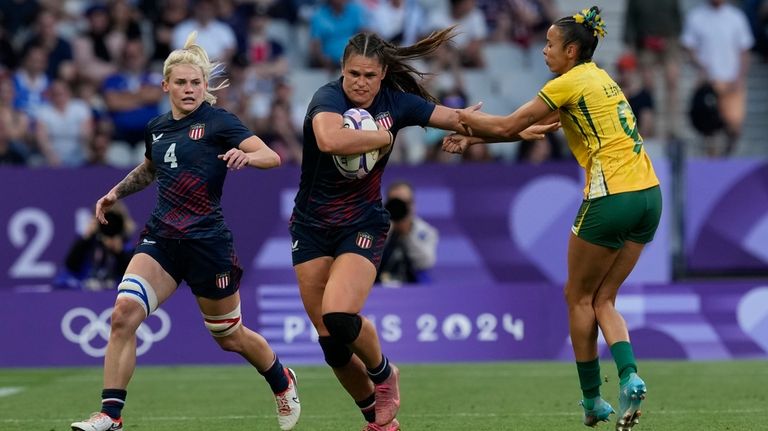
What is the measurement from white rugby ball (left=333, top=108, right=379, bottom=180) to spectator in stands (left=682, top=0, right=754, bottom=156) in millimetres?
11057

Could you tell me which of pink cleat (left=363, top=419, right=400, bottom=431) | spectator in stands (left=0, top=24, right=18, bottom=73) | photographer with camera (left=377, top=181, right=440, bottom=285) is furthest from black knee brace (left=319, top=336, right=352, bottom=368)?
spectator in stands (left=0, top=24, right=18, bottom=73)

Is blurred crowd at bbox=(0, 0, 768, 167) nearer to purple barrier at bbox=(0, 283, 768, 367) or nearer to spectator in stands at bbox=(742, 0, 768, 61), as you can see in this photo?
spectator in stands at bbox=(742, 0, 768, 61)

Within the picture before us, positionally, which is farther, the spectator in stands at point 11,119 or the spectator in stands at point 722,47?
the spectator in stands at point 722,47

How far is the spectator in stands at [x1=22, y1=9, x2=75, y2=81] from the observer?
17.2 meters

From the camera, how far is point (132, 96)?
16734 millimetres

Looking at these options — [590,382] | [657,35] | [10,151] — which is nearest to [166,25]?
[10,151]

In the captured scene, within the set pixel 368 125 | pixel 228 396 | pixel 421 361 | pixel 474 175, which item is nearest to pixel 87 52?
pixel 474 175

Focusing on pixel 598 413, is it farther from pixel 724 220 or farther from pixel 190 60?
pixel 724 220

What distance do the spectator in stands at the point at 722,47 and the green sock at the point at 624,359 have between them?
421 inches

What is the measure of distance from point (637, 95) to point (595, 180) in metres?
9.23

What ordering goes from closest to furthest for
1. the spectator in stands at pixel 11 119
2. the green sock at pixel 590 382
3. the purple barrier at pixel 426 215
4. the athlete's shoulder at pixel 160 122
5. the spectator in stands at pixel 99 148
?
1. the green sock at pixel 590 382
2. the athlete's shoulder at pixel 160 122
3. the purple barrier at pixel 426 215
4. the spectator in stands at pixel 99 148
5. the spectator in stands at pixel 11 119

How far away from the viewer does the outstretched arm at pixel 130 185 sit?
27.9 feet

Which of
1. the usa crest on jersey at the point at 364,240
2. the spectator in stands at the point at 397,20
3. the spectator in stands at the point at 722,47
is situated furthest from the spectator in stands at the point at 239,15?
the usa crest on jersey at the point at 364,240

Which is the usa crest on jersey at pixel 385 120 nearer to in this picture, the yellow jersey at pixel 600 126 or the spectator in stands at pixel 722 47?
the yellow jersey at pixel 600 126
